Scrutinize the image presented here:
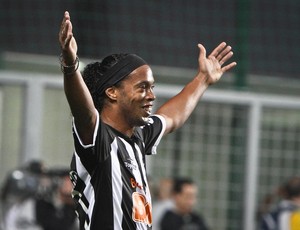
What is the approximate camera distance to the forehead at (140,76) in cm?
500

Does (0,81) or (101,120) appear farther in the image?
(0,81)

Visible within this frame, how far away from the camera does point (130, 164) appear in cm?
499

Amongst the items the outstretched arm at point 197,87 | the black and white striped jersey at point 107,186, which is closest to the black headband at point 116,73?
the black and white striped jersey at point 107,186

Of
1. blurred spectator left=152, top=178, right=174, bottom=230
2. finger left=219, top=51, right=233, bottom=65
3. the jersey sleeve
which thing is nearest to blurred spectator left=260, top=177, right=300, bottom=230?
blurred spectator left=152, top=178, right=174, bottom=230

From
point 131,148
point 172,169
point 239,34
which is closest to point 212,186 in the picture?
point 172,169

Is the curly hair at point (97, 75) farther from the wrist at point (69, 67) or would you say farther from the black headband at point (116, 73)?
the wrist at point (69, 67)

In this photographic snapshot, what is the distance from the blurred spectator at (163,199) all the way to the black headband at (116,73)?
465 centimetres

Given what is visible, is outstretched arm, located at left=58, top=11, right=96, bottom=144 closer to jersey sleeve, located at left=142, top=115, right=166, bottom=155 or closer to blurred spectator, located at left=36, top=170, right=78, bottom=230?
jersey sleeve, located at left=142, top=115, right=166, bottom=155

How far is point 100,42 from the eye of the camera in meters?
10.1

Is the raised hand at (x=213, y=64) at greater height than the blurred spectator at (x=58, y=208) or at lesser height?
greater

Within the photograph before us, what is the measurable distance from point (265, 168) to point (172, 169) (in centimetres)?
102

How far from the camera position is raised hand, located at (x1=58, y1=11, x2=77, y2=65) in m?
4.42

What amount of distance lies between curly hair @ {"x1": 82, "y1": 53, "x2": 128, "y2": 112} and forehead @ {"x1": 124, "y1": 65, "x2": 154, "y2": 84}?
107 millimetres

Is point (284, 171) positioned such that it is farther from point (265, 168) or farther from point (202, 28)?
point (202, 28)
